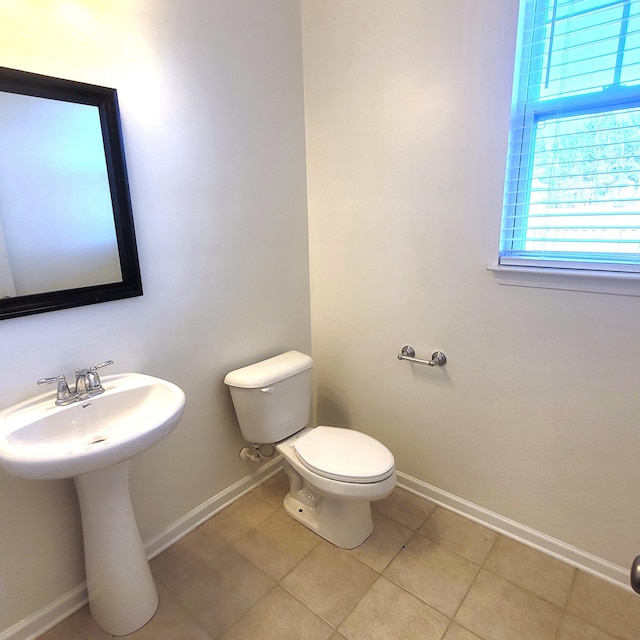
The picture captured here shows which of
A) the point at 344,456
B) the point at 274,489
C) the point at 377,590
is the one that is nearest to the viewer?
the point at 377,590

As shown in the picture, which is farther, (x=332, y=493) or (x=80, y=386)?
(x=332, y=493)

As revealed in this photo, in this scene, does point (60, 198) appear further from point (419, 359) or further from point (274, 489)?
point (274, 489)

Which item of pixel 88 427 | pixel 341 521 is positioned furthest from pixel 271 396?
pixel 88 427

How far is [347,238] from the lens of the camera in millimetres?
1967

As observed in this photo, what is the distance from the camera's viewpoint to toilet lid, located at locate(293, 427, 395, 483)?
1.55m

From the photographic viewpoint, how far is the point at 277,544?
175 cm

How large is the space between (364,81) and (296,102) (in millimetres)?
360

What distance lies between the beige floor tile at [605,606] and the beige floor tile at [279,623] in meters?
0.90

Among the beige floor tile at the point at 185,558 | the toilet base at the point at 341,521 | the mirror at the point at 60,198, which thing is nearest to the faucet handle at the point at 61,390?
the mirror at the point at 60,198

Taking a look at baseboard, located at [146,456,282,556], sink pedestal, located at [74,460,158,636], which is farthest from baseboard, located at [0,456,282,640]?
sink pedestal, located at [74,460,158,636]

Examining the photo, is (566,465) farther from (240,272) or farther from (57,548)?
(57,548)

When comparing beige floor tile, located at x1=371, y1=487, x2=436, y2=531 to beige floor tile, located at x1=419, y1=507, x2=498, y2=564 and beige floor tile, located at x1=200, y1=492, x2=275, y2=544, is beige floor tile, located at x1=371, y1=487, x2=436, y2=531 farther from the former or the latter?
beige floor tile, located at x1=200, y1=492, x2=275, y2=544

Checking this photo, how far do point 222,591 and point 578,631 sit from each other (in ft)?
4.11

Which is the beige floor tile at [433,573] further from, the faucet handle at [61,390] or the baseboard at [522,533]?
the faucet handle at [61,390]
